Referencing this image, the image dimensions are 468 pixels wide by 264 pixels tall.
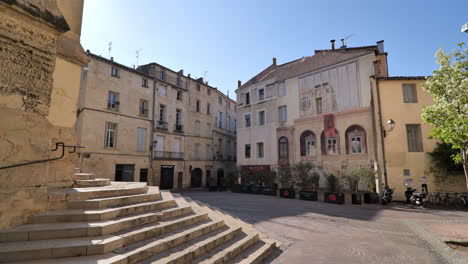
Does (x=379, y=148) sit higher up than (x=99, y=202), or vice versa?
(x=379, y=148)

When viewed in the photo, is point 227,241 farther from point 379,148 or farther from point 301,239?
point 379,148

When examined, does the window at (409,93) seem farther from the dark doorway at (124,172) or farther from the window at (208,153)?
the dark doorway at (124,172)

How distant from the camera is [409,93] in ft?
49.6

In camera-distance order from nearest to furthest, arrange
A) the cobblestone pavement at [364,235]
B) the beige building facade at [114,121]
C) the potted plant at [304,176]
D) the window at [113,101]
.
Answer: the cobblestone pavement at [364,235] → the beige building facade at [114,121] → the potted plant at [304,176] → the window at [113,101]

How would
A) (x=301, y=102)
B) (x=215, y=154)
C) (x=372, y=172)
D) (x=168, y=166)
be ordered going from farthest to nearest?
1. (x=215, y=154)
2. (x=168, y=166)
3. (x=301, y=102)
4. (x=372, y=172)

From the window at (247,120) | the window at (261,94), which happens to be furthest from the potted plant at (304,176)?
the window at (261,94)

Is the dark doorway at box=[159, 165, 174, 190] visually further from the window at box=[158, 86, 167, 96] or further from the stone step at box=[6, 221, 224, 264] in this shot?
the stone step at box=[6, 221, 224, 264]

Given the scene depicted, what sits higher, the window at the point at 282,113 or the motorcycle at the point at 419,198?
the window at the point at 282,113

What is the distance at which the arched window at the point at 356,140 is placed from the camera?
55.7ft

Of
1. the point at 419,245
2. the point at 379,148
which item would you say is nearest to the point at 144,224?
the point at 419,245

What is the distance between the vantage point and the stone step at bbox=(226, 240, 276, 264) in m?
4.78

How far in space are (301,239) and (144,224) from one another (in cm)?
452

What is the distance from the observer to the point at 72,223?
153 inches

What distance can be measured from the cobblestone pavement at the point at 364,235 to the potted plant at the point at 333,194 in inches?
118
